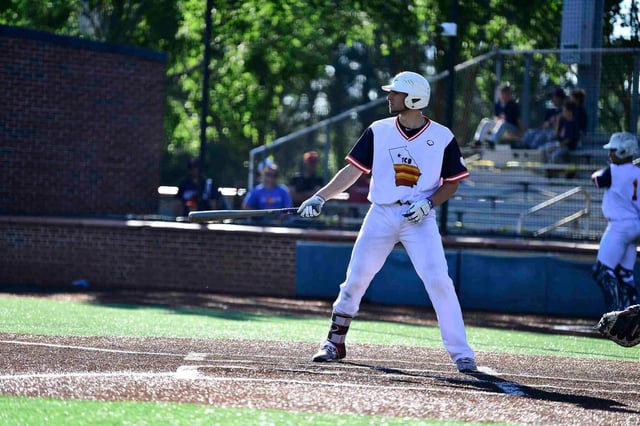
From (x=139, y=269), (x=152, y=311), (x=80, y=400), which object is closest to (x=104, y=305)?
(x=152, y=311)

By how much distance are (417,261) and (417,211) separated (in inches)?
16.4

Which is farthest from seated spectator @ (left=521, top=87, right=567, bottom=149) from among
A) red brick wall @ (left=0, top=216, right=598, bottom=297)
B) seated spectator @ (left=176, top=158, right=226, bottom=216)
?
seated spectator @ (left=176, top=158, right=226, bottom=216)

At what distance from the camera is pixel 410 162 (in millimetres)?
8094

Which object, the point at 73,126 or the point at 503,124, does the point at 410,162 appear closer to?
the point at 73,126

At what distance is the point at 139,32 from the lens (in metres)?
25.8

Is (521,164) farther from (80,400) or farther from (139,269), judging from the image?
(80,400)

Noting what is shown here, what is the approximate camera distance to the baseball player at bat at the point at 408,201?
7.96 meters

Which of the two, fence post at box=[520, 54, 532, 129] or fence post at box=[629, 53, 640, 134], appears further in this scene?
fence post at box=[520, 54, 532, 129]

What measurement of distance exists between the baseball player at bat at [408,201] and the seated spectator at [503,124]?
11886mm

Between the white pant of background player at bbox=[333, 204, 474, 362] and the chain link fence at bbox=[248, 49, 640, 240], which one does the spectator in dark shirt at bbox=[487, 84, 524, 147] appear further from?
the white pant of background player at bbox=[333, 204, 474, 362]

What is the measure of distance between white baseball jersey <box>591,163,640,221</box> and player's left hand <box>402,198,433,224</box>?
4.51m

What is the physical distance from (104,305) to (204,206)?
374 centimetres

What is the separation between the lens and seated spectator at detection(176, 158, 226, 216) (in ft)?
55.1

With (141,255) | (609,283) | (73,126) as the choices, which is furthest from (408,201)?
(73,126)
